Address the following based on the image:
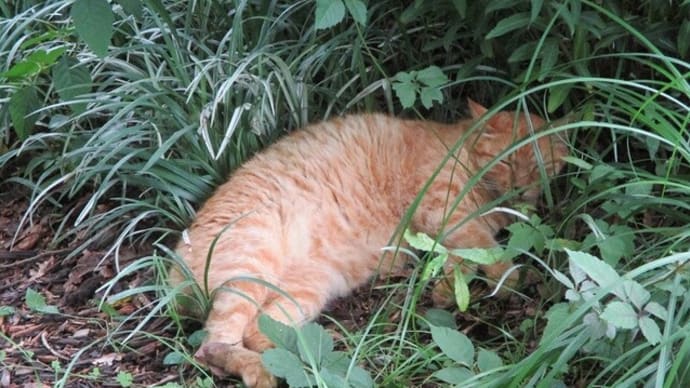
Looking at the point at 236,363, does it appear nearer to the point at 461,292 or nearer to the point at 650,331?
the point at 461,292

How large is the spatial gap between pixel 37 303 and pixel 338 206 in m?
1.14

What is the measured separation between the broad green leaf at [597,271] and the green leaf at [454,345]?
1.42 ft

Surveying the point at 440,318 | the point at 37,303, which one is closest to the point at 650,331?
the point at 440,318

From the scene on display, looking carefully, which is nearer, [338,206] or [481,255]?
[481,255]

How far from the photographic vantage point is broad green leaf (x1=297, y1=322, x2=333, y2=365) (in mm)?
2342

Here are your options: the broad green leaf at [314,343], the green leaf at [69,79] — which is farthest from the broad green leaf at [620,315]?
the green leaf at [69,79]

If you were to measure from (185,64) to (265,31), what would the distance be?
412mm

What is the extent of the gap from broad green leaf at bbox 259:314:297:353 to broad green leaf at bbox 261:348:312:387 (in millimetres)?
34

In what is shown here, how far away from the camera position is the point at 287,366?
2.32 m

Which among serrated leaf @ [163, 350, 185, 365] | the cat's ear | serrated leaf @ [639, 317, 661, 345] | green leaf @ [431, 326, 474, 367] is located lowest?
green leaf @ [431, 326, 474, 367]

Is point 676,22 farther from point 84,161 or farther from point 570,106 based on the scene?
point 84,161

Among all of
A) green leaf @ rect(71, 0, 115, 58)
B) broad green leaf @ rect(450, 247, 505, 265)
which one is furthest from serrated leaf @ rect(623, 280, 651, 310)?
green leaf @ rect(71, 0, 115, 58)

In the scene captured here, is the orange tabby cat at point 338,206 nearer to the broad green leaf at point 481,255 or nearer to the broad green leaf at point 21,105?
the broad green leaf at point 481,255

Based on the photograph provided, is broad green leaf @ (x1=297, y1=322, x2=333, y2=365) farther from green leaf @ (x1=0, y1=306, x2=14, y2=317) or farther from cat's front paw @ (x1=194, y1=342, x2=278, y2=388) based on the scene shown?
green leaf @ (x1=0, y1=306, x2=14, y2=317)
